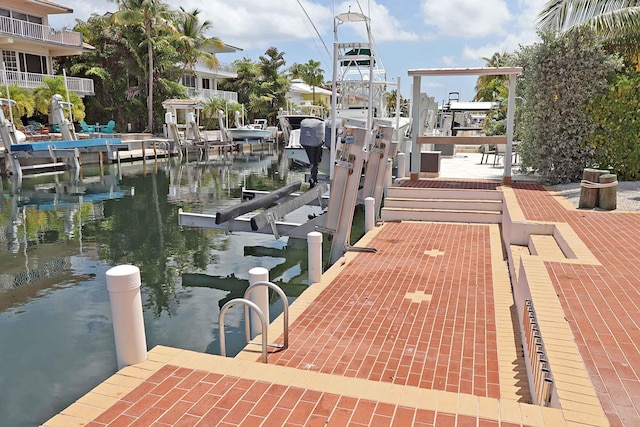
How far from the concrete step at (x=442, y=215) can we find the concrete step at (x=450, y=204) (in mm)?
163

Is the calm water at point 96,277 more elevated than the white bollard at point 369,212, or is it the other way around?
the white bollard at point 369,212

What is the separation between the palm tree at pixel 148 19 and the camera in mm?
36406

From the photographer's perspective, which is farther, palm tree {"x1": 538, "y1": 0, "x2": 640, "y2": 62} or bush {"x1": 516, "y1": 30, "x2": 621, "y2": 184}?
palm tree {"x1": 538, "y1": 0, "x2": 640, "y2": 62}

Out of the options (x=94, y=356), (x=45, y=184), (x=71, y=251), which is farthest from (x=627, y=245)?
(x=45, y=184)

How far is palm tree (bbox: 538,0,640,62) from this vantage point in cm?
1424

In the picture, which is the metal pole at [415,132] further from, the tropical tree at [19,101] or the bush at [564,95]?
the tropical tree at [19,101]

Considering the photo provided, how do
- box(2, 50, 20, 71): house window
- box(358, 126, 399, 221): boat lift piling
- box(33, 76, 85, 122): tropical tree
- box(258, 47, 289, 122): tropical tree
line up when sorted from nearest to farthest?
box(358, 126, 399, 221): boat lift piling → box(33, 76, 85, 122): tropical tree → box(2, 50, 20, 71): house window → box(258, 47, 289, 122): tropical tree

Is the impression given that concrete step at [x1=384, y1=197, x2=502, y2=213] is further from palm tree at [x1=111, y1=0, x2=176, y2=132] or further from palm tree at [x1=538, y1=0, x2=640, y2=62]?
palm tree at [x1=111, y1=0, x2=176, y2=132]

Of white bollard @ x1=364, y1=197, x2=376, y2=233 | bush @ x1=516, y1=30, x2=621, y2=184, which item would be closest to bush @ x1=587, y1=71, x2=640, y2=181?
bush @ x1=516, y1=30, x2=621, y2=184

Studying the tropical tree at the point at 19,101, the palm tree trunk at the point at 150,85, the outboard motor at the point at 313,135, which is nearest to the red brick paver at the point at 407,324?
the outboard motor at the point at 313,135

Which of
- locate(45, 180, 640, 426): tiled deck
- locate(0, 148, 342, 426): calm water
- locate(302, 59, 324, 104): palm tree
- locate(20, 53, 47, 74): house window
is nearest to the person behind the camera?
locate(45, 180, 640, 426): tiled deck

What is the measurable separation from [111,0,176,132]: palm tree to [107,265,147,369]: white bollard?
36.7 metres

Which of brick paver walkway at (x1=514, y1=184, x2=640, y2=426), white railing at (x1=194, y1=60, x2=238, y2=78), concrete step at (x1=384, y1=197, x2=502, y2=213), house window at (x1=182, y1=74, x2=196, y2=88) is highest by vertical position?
white railing at (x1=194, y1=60, x2=238, y2=78)

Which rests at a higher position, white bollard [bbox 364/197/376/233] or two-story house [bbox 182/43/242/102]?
two-story house [bbox 182/43/242/102]
